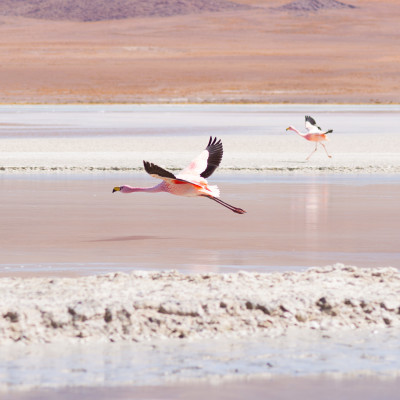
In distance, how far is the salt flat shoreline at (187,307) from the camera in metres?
7.31

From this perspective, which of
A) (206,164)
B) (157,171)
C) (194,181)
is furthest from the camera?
(206,164)

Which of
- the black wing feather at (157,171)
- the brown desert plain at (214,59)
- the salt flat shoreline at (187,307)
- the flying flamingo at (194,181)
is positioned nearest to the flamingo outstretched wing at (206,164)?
the flying flamingo at (194,181)

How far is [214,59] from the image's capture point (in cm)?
10681

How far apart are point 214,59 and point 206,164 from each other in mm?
95488

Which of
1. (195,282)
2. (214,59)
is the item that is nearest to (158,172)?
(195,282)

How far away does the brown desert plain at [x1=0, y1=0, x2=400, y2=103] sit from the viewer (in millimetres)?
77919

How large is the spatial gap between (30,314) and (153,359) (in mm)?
1053

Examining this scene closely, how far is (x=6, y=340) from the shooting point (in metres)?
7.10

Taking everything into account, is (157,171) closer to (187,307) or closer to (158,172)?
(158,172)

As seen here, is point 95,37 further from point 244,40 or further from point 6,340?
point 6,340

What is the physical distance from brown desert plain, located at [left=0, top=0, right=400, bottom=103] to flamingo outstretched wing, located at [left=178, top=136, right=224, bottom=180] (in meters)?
56.5

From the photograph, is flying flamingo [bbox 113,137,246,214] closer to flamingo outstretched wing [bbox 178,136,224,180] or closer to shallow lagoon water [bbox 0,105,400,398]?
flamingo outstretched wing [bbox 178,136,224,180]

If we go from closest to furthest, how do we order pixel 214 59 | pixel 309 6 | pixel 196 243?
pixel 196 243, pixel 214 59, pixel 309 6

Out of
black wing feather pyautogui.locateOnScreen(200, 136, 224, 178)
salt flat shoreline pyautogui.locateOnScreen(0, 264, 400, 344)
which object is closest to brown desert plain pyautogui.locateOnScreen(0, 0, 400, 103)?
black wing feather pyautogui.locateOnScreen(200, 136, 224, 178)
